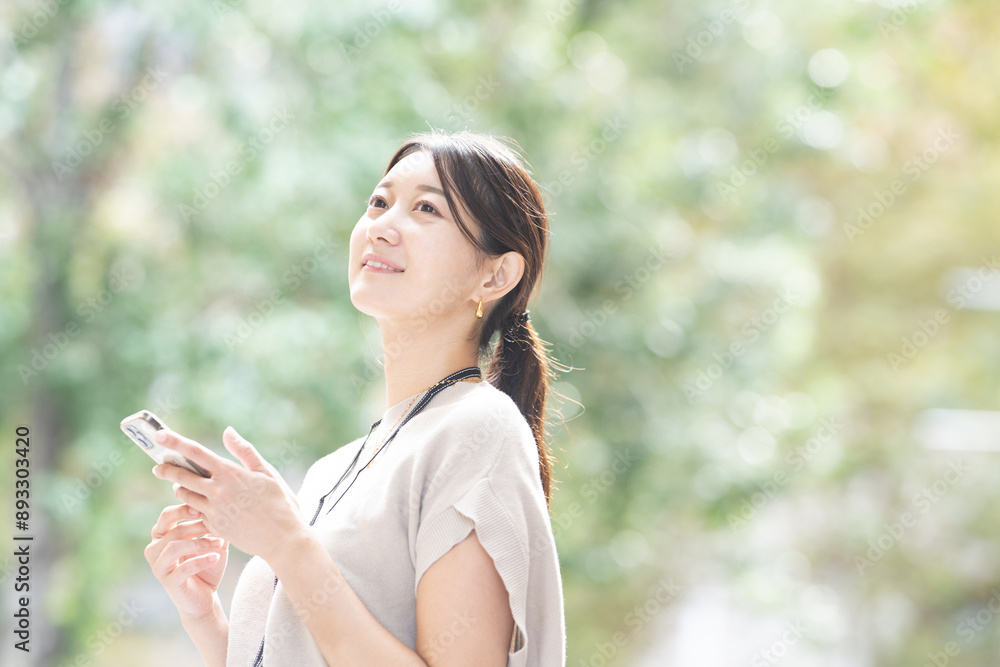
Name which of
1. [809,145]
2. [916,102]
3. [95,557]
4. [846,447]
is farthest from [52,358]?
[916,102]

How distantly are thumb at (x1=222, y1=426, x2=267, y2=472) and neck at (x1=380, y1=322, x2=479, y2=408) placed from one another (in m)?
0.25

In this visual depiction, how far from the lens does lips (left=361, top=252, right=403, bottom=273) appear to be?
3.41 ft

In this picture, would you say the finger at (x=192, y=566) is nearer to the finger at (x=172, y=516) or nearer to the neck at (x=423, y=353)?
the finger at (x=172, y=516)

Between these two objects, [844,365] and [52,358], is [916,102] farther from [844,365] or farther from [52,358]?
[52,358]

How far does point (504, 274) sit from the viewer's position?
3.61 ft

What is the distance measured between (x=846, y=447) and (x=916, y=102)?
2.30 metres

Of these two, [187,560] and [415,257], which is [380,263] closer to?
[415,257]

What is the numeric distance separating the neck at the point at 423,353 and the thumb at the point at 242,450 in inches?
10.0

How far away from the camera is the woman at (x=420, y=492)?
0.86 metres

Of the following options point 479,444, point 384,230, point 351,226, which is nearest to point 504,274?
point 384,230

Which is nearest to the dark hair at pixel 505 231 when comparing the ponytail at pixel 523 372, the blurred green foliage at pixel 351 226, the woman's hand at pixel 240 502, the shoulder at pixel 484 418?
the ponytail at pixel 523 372

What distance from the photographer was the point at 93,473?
2.83m

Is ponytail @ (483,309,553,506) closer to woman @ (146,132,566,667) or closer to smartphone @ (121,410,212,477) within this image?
woman @ (146,132,566,667)

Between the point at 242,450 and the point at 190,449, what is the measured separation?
0.05 m
